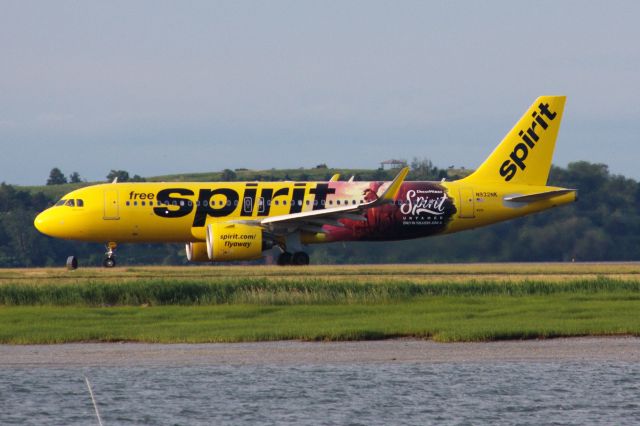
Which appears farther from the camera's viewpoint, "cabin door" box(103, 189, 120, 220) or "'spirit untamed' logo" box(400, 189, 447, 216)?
"'spirit untamed' logo" box(400, 189, 447, 216)

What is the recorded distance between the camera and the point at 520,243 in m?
61.3

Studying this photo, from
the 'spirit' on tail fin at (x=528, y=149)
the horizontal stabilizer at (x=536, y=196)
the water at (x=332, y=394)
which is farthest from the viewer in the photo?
the 'spirit' on tail fin at (x=528, y=149)

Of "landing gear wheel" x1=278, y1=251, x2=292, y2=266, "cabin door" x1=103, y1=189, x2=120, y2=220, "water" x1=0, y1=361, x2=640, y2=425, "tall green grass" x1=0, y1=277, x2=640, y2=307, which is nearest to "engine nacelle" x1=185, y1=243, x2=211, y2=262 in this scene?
"landing gear wheel" x1=278, y1=251, x2=292, y2=266

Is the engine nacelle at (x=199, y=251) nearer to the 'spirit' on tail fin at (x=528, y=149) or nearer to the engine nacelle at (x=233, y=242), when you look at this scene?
the engine nacelle at (x=233, y=242)

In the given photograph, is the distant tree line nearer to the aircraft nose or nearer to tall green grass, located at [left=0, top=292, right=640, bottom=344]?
the aircraft nose

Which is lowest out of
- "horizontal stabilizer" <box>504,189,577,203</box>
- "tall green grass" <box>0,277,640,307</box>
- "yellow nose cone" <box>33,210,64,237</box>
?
"tall green grass" <box>0,277,640,307</box>

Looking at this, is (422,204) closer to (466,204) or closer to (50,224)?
(466,204)

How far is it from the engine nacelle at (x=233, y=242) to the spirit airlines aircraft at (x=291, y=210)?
0.33 metres

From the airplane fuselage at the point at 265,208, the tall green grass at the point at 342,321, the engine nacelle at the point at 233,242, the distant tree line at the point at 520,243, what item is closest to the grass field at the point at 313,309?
the tall green grass at the point at 342,321

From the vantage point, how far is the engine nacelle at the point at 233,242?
47406 millimetres

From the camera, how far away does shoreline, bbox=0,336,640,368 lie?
971 inches

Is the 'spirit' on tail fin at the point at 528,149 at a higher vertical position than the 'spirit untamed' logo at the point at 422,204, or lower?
higher

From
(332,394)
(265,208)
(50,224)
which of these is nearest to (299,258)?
(265,208)

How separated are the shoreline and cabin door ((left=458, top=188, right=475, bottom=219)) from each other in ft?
82.7
